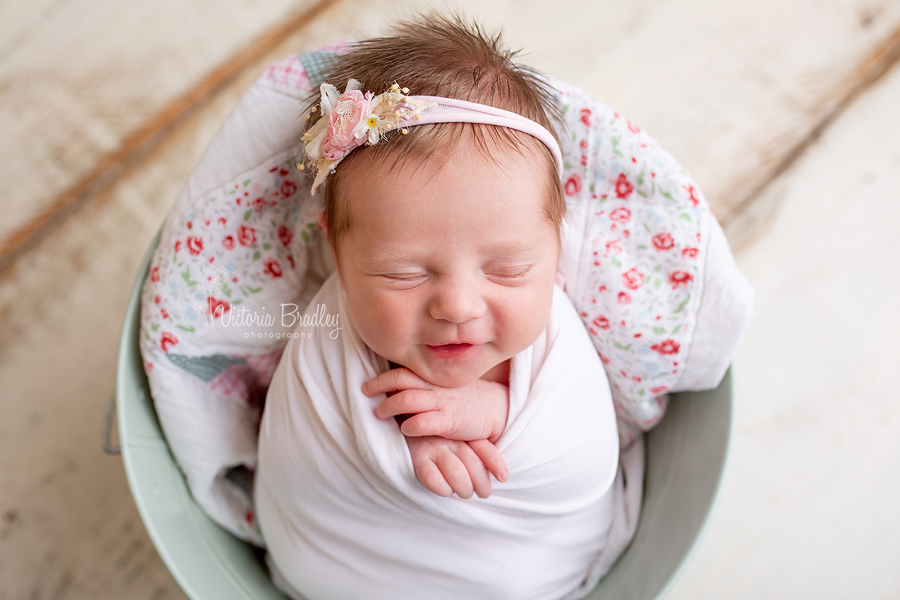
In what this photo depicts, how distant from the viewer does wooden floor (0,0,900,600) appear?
1.26m

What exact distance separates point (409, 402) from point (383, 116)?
37 centimetres

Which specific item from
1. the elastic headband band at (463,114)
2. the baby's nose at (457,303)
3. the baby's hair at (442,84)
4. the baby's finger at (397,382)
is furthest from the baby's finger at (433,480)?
the elastic headband band at (463,114)

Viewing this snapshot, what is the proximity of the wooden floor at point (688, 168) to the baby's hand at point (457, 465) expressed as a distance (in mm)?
643

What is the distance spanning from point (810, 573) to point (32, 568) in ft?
4.95

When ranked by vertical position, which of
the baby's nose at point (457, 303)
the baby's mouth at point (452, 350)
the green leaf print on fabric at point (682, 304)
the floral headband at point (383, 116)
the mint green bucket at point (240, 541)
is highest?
the floral headband at point (383, 116)

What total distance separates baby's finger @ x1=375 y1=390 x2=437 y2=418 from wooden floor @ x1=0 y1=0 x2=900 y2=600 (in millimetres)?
724

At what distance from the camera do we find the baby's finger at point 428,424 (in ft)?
2.80

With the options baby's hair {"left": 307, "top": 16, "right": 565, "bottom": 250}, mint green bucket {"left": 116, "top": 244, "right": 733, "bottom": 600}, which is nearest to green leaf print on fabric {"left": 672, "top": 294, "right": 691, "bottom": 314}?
mint green bucket {"left": 116, "top": 244, "right": 733, "bottom": 600}

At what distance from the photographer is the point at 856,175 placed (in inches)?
55.0

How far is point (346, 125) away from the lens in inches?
30.1

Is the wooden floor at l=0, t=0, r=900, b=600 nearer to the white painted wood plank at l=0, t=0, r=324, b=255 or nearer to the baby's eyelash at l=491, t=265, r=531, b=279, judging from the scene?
the white painted wood plank at l=0, t=0, r=324, b=255

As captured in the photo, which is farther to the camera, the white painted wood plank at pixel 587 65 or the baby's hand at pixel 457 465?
the white painted wood plank at pixel 587 65

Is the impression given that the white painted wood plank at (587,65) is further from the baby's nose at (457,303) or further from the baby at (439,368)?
the baby's nose at (457,303)

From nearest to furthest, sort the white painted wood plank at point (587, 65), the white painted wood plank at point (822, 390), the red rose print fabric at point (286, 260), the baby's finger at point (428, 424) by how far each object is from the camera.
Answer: the baby's finger at point (428, 424) → the red rose print fabric at point (286, 260) → the white painted wood plank at point (822, 390) → the white painted wood plank at point (587, 65)
